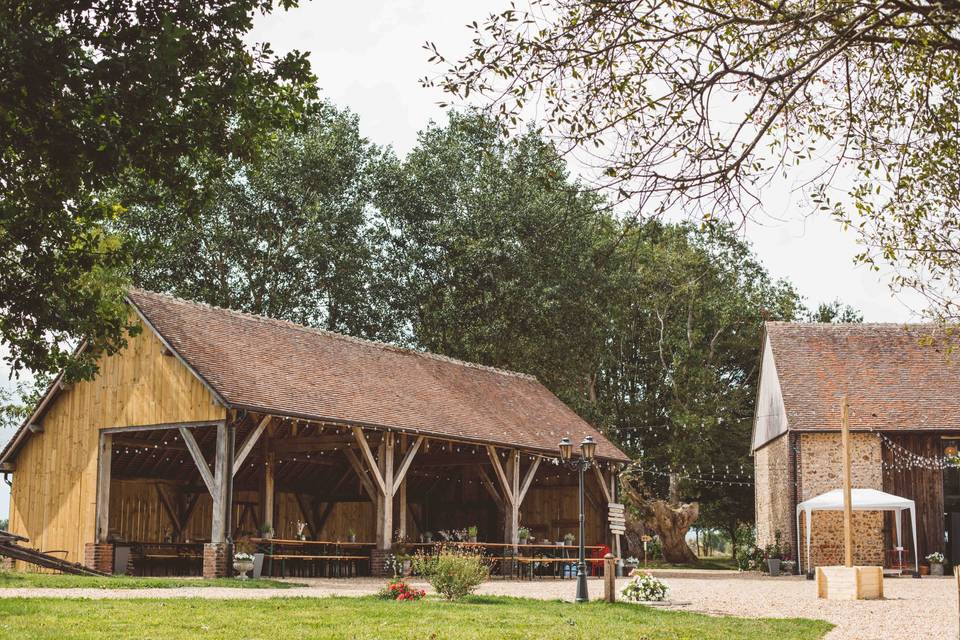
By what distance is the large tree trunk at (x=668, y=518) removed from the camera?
122 ft

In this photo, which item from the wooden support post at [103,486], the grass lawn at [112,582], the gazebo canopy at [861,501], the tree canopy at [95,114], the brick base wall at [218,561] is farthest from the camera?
the gazebo canopy at [861,501]

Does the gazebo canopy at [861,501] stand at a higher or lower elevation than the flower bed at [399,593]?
higher

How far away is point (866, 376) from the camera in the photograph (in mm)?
29922

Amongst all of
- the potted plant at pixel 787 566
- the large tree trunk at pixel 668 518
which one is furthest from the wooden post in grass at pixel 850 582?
the large tree trunk at pixel 668 518

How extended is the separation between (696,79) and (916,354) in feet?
83.4

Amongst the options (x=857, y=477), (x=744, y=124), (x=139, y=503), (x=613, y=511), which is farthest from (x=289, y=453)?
(x=744, y=124)

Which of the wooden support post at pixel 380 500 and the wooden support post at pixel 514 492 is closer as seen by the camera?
the wooden support post at pixel 380 500

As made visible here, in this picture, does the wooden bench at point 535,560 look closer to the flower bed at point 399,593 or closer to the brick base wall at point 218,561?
the brick base wall at point 218,561

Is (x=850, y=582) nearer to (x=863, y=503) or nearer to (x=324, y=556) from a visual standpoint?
(x=863, y=503)

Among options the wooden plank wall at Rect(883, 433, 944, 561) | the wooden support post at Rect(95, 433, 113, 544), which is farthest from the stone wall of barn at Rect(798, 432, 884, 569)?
the wooden support post at Rect(95, 433, 113, 544)

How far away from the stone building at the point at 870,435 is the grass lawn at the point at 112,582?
15.7m

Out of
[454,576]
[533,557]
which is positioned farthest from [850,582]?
[533,557]

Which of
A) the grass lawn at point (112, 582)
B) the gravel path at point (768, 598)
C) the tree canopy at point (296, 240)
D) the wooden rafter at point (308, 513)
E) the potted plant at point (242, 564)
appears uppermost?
the tree canopy at point (296, 240)

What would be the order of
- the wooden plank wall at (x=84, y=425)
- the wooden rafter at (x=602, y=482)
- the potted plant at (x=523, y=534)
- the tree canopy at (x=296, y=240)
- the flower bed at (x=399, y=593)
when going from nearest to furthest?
1. the flower bed at (x=399, y=593)
2. the wooden plank wall at (x=84, y=425)
3. the potted plant at (x=523, y=534)
4. the wooden rafter at (x=602, y=482)
5. the tree canopy at (x=296, y=240)
